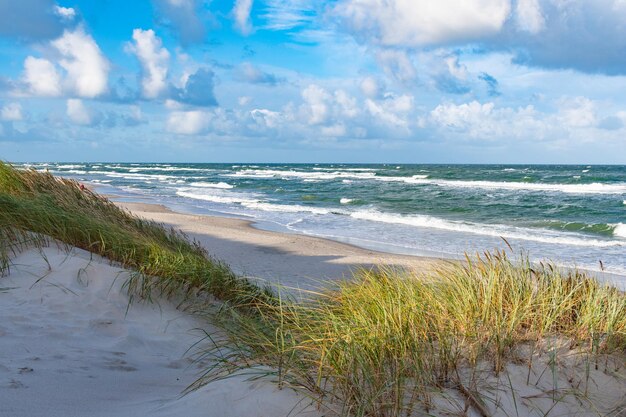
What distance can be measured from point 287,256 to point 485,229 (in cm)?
917

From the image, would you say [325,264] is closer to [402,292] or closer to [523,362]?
[402,292]

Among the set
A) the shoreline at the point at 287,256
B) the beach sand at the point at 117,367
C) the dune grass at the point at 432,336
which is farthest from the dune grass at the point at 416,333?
the shoreline at the point at 287,256

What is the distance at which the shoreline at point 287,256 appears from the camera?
9.55 metres

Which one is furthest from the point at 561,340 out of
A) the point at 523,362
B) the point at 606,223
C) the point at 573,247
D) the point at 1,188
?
the point at 606,223

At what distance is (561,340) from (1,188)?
23.6 ft

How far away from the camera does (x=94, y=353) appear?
386 centimetres

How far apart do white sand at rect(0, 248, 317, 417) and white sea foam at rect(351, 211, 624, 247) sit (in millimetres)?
13645

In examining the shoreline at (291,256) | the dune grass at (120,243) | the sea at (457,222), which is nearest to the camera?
the dune grass at (120,243)

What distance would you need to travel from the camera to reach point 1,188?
741cm

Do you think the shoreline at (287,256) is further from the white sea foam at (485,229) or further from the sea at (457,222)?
the white sea foam at (485,229)

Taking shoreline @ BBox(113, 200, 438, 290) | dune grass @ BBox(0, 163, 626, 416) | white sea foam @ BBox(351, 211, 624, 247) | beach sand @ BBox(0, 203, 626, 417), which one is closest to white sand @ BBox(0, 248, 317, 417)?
beach sand @ BBox(0, 203, 626, 417)

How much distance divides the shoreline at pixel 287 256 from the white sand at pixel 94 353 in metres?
3.10

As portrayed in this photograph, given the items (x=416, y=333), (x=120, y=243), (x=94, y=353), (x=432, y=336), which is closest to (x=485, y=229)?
(x=120, y=243)

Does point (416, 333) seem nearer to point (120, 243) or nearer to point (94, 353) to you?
point (94, 353)
